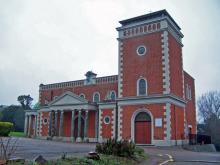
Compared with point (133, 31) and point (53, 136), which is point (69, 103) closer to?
point (53, 136)

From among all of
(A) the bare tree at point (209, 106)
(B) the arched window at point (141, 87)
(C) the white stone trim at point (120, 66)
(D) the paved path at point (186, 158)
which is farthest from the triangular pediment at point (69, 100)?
(A) the bare tree at point (209, 106)

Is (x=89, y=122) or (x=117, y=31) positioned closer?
(x=117, y=31)

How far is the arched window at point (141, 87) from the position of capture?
1150 inches

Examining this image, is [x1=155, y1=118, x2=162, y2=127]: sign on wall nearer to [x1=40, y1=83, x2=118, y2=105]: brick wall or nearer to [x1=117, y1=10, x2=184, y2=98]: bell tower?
[x1=117, y1=10, x2=184, y2=98]: bell tower

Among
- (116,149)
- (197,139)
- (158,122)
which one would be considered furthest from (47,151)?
(197,139)

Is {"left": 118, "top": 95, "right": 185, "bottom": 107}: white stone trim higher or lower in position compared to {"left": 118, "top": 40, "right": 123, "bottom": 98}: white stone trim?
lower

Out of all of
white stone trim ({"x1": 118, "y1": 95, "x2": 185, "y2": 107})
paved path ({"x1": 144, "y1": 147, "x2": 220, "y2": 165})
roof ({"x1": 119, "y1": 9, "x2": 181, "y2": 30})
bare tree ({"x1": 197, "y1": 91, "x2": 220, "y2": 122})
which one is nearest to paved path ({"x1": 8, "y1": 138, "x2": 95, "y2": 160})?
paved path ({"x1": 144, "y1": 147, "x2": 220, "y2": 165})

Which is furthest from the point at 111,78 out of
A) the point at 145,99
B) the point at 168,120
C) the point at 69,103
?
the point at 168,120

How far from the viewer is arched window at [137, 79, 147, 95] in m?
29.2

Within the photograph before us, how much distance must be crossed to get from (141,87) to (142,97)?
135 centimetres

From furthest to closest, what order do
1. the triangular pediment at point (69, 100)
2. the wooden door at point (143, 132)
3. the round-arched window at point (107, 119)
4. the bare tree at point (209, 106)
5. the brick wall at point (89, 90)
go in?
the bare tree at point (209, 106)
the brick wall at point (89, 90)
the triangular pediment at point (69, 100)
the round-arched window at point (107, 119)
the wooden door at point (143, 132)

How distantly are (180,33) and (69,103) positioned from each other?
1666 centimetres

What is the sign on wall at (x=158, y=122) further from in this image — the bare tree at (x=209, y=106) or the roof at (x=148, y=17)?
the bare tree at (x=209, y=106)

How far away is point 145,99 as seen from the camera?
2856cm
